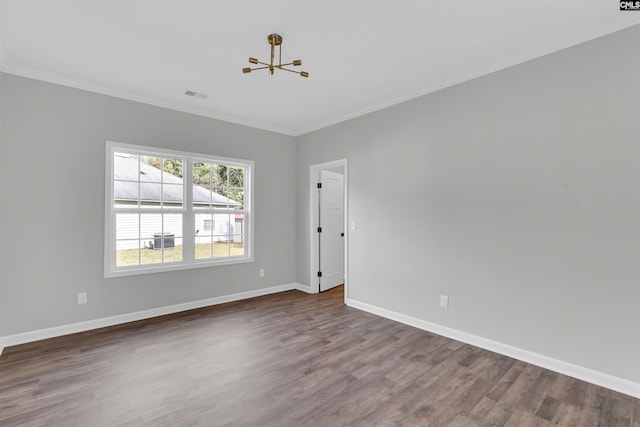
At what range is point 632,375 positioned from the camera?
7.52 feet

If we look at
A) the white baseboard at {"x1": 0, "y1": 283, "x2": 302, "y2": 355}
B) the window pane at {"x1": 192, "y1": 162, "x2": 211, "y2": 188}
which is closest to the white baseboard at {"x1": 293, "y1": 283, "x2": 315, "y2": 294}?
the white baseboard at {"x1": 0, "y1": 283, "x2": 302, "y2": 355}

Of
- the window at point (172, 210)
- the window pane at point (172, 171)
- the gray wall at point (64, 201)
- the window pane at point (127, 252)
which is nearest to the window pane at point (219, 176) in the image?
the window at point (172, 210)

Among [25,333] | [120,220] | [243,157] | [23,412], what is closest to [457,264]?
[243,157]

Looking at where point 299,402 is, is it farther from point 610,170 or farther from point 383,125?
point 383,125

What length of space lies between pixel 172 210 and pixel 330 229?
2608 mm

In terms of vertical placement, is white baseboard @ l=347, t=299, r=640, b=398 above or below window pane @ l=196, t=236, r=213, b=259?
below

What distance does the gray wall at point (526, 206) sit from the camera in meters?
2.36

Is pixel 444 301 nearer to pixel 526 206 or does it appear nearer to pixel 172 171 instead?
pixel 526 206

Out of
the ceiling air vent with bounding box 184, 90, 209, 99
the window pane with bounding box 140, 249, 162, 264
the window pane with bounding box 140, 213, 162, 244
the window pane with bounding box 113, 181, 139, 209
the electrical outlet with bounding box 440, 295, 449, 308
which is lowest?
the electrical outlet with bounding box 440, 295, 449, 308

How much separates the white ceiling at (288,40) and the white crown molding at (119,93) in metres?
0.01

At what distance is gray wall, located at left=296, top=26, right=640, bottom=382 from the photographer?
2359 millimetres

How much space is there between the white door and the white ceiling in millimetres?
1923

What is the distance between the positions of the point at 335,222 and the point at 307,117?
1.93m

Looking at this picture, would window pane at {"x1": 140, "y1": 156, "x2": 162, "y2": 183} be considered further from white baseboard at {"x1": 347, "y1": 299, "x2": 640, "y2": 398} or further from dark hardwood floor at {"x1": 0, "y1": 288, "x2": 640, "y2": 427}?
white baseboard at {"x1": 347, "y1": 299, "x2": 640, "y2": 398}
